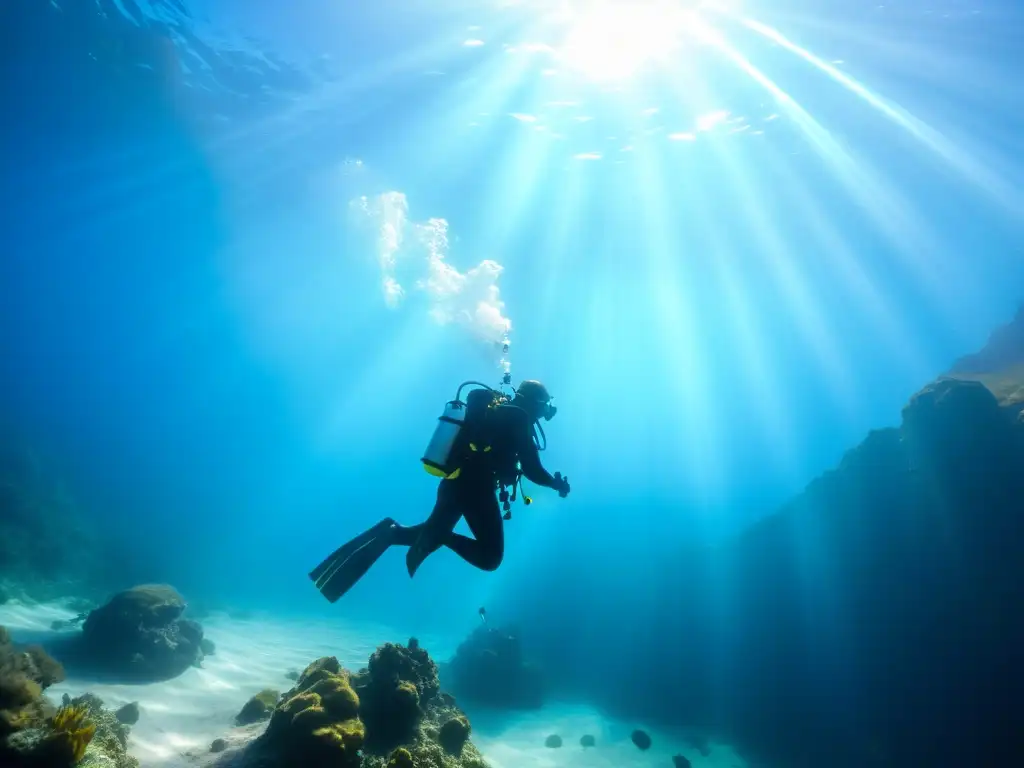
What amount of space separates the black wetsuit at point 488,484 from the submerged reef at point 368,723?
2274mm

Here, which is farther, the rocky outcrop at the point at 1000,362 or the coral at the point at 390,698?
the rocky outcrop at the point at 1000,362

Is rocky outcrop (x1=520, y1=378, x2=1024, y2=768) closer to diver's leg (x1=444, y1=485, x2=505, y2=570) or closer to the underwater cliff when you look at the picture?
the underwater cliff

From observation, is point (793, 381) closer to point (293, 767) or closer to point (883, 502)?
point (883, 502)

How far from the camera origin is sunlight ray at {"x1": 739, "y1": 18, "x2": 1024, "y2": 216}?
21516mm

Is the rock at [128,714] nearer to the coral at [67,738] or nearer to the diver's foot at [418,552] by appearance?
the coral at [67,738]

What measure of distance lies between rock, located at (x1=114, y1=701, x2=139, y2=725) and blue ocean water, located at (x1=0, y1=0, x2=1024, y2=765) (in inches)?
458

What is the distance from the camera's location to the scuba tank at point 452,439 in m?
6.30

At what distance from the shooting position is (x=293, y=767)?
5.12m

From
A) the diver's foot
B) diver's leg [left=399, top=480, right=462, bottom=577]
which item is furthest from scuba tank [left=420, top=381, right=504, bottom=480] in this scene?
the diver's foot

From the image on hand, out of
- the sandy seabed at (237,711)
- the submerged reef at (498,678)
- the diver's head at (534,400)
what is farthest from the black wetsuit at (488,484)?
the submerged reef at (498,678)

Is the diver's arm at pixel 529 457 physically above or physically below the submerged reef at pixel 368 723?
above

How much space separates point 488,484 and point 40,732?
196 inches

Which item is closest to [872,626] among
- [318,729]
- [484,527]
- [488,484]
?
[484,527]

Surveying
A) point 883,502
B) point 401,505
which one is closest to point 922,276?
point 883,502
